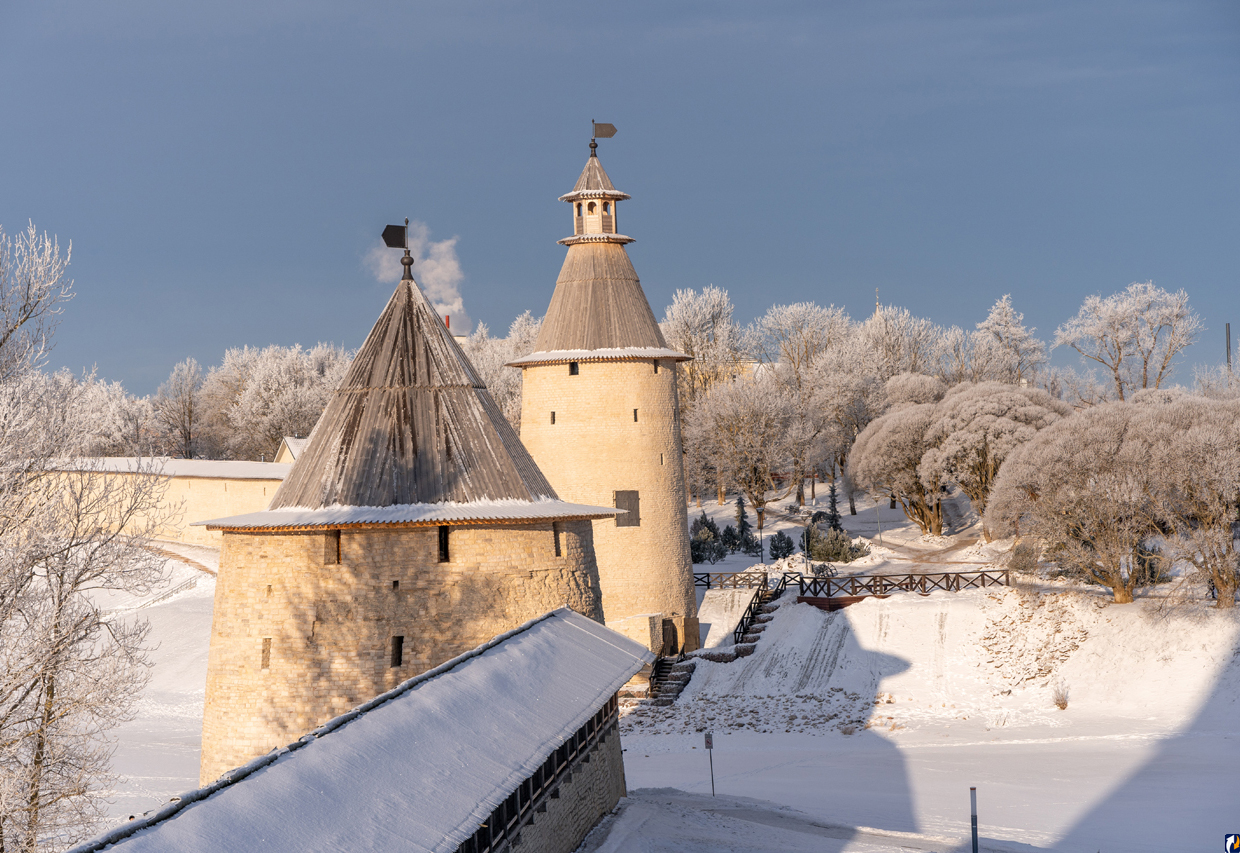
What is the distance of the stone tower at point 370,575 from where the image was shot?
14.7 m

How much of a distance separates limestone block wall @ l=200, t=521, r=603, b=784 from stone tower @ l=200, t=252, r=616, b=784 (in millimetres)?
17

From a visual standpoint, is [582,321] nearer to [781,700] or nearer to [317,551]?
[781,700]

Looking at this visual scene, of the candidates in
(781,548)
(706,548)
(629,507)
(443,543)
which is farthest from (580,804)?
(706,548)

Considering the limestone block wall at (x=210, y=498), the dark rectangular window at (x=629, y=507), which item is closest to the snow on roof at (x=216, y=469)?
the limestone block wall at (x=210, y=498)

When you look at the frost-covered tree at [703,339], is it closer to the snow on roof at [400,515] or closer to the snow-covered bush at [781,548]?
the snow-covered bush at [781,548]

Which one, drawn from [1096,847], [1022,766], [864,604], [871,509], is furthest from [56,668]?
[871,509]

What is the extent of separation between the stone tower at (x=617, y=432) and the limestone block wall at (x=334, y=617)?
1213cm

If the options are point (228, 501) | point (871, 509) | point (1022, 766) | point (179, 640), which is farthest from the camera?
point (871, 509)

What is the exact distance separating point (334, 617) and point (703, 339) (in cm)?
4554

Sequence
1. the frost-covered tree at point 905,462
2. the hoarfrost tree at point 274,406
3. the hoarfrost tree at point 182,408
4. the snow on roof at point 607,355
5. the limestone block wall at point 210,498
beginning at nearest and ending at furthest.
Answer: the snow on roof at point 607,355 < the limestone block wall at point 210,498 < the frost-covered tree at point 905,462 < the hoarfrost tree at point 274,406 < the hoarfrost tree at point 182,408

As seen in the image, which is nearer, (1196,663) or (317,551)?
(317,551)

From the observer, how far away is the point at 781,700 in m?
24.5

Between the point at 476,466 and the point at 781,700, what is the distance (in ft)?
38.1

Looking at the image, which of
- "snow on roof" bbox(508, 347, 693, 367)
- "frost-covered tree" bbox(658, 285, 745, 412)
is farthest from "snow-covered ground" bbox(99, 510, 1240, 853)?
"frost-covered tree" bbox(658, 285, 745, 412)
